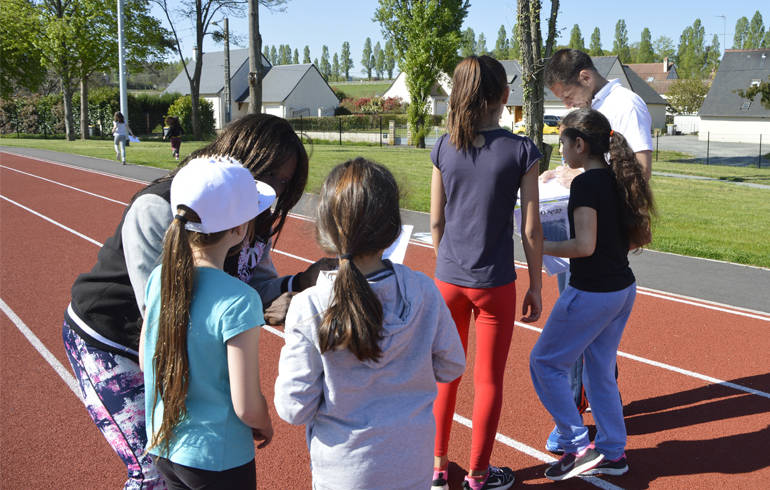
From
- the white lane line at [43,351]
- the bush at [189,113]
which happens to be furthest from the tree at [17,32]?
the white lane line at [43,351]

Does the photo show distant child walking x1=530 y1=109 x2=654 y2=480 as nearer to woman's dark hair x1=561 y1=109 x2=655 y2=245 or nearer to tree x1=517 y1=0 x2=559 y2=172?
woman's dark hair x1=561 y1=109 x2=655 y2=245

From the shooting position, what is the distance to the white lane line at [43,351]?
488cm

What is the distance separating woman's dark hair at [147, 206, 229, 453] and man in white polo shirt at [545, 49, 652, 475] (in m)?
2.48

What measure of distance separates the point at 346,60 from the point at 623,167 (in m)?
187

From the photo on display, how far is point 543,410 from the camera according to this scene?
443 cm

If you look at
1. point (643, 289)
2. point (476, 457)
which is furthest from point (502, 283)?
point (643, 289)

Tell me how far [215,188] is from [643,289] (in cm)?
671

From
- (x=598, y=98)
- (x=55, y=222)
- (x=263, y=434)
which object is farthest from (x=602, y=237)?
(x=55, y=222)

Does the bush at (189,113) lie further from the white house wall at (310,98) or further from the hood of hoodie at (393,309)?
the hood of hoodie at (393,309)

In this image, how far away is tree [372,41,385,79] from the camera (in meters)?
179

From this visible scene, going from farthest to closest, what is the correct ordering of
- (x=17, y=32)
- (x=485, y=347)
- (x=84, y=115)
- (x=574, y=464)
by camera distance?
(x=84, y=115) < (x=17, y=32) < (x=574, y=464) < (x=485, y=347)

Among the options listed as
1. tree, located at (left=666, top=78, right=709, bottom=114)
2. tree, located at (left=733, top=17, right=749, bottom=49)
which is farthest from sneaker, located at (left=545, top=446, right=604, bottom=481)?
tree, located at (left=733, top=17, right=749, bottom=49)

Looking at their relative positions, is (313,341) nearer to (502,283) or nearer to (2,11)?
(502,283)

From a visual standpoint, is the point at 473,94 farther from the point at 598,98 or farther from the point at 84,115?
the point at 84,115
